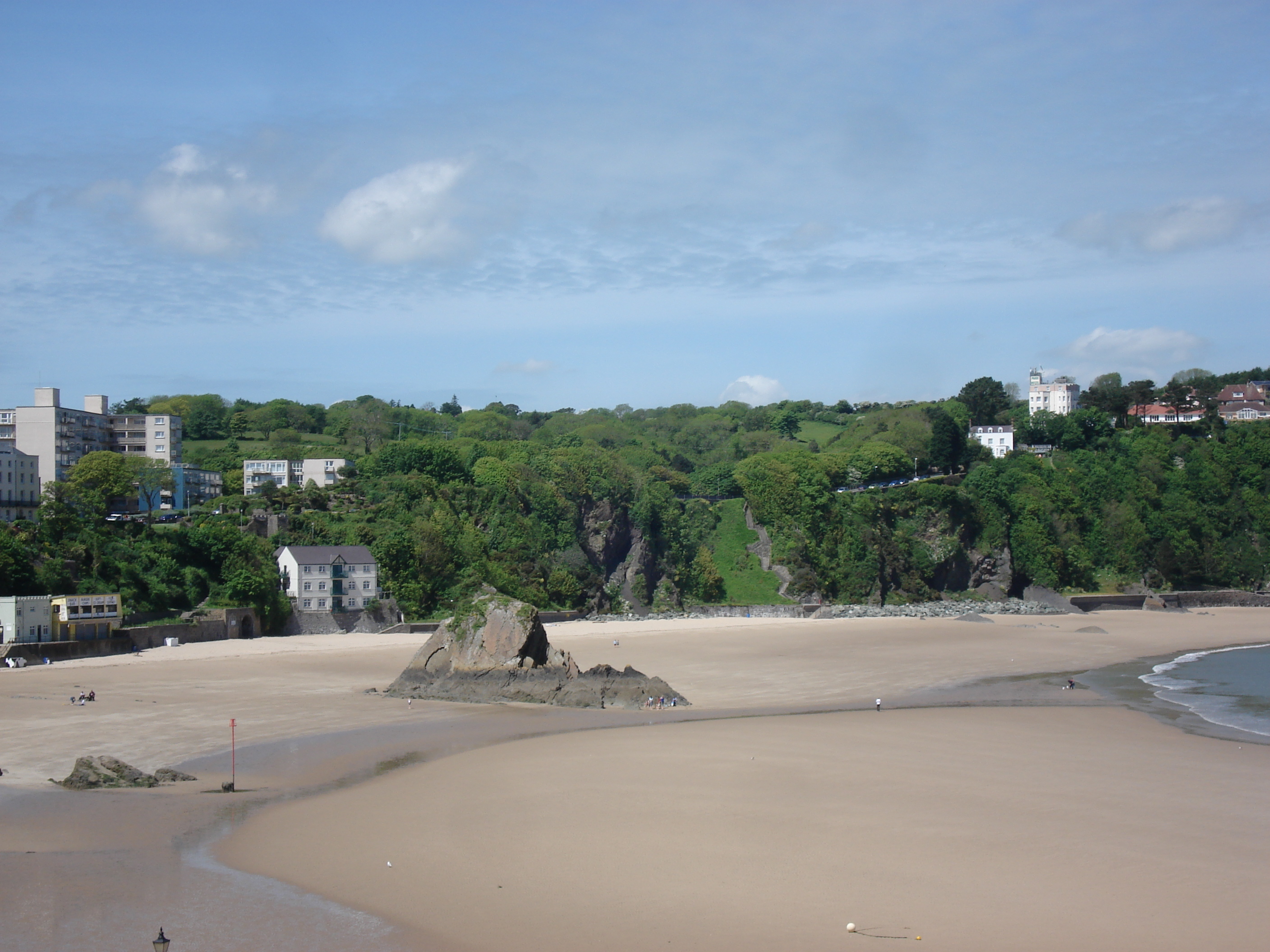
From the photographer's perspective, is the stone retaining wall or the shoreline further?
the stone retaining wall

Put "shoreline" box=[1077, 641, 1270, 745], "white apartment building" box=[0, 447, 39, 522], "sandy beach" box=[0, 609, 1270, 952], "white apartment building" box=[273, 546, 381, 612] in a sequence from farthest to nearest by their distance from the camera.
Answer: "white apartment building" box=[0, 447, 39, 522] < "white apartment building" box=[273, 546, 381, 612] < "shoreline" box=[1077, 641, 1270, 745] < "sandy beach" box=[0, 609, 1270, 952]

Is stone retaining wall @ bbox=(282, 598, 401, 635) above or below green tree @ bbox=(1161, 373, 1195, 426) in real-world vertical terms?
below

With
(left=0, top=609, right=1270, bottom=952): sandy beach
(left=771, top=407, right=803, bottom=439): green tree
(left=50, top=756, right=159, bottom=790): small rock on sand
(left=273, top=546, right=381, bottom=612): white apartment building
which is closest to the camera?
(left=0, top=609, right=1270, bottom=952): sandy beach

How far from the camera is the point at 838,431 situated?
121 metres

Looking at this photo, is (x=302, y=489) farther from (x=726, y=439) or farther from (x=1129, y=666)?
(x=726, y=439)

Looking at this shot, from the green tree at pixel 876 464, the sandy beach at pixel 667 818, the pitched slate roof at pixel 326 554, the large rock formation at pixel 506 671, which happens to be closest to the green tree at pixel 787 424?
the green tree at pixel 876 464

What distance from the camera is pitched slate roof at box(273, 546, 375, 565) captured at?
46.5 metres

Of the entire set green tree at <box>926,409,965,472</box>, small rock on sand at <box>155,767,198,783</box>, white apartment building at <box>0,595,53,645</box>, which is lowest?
small rock on sand at <box>155,767,198,783</box>

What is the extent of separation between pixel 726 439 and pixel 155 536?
81.9 metres

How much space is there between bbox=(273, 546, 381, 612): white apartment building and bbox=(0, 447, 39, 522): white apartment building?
18.2 metres

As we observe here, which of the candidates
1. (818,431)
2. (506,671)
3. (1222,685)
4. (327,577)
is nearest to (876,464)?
(818,431)

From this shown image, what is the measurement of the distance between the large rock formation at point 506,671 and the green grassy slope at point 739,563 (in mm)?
36435

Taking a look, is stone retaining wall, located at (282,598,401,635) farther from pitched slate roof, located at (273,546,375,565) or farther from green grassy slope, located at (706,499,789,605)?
green grassy slope, located at (706,499,789,605)

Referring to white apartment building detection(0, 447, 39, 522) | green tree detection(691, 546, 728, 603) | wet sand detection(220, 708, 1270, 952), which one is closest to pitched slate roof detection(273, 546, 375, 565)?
white apartment building detection(0, 447, 39, 522)
